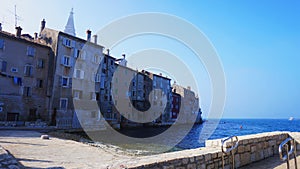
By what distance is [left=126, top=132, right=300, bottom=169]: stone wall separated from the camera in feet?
15.1

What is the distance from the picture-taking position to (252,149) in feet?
23.4

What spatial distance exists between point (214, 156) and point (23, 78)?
30976 millimetres

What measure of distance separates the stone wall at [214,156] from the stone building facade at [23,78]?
2734 centimetres

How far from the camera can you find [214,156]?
5.85 metres

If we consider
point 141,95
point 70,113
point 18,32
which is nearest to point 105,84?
point 70,113

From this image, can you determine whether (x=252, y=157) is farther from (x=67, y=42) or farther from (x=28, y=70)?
(x=67, y=42)

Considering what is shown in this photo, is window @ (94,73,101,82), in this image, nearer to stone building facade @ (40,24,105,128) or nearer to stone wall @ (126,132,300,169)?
stone building facade @ (40,24,105,128)

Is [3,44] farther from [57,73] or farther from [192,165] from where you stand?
[192,165]

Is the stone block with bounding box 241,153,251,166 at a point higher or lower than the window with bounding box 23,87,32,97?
lower

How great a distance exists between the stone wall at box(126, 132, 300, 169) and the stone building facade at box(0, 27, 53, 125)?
89.7ft

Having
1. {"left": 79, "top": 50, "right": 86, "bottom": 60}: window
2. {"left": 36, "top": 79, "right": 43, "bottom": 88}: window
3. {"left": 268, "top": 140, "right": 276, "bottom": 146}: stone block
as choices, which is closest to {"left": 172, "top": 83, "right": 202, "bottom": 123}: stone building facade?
{"left": 79, "top": 50, "right": 86, "bottom": 60}: window

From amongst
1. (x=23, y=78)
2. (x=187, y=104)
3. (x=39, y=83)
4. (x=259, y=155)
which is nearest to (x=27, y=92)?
(x=23, y=78)

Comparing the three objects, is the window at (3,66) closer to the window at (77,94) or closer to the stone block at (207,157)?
the window at (77,94)

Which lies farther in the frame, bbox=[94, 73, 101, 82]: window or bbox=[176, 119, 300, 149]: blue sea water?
bbox=[94, 73, 101, 82]: window
